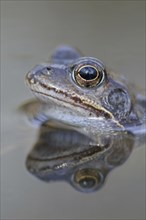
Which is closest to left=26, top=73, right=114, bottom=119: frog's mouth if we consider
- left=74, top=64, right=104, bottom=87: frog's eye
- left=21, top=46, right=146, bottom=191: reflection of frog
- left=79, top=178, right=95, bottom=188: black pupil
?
left=21, top=46, right=146, bottom=191: reflection of frog

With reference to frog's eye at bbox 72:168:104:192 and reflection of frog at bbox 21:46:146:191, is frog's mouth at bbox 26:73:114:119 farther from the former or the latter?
frog's eye at bbox 72:168:104:192

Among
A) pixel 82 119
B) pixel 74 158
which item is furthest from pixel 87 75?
pixel 74 158

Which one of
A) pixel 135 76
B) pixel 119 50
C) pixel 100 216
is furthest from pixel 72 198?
pixel 119 50

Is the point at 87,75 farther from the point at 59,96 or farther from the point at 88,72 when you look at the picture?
the point at 59,96

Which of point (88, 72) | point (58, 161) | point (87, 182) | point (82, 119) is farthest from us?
point (82, 119)

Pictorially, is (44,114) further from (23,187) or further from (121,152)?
(23,187)
